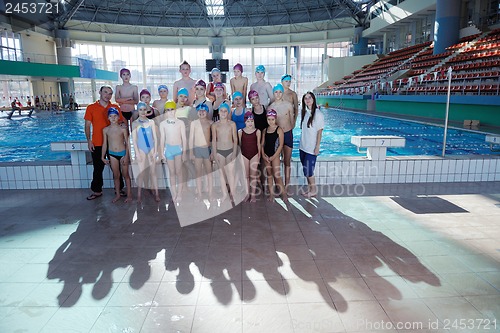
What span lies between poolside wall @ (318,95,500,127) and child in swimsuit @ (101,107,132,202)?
10.0m

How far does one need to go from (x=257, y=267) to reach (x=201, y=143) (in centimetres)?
189

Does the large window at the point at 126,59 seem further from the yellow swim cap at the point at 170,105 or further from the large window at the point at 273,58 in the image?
the yellow swim cap at the point at 170,105

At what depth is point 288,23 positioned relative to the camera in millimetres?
25719

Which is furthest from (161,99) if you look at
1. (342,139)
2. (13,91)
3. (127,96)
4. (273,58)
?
(273,58)

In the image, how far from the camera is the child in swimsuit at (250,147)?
3.88 metres

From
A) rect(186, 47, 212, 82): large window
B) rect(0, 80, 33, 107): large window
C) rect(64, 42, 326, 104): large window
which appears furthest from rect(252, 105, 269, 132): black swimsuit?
rect(186, 47, 212, 82): large window

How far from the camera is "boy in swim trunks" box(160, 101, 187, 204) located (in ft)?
13.1

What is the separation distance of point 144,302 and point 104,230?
4.45ft

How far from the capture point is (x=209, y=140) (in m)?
4.07

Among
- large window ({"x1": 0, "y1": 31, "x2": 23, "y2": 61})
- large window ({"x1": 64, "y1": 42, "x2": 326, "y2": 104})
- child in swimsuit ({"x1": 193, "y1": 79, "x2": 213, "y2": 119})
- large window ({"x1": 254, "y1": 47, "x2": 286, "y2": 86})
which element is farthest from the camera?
large window ({"x1": 254, "y1": 47, "x2": 286, "y2": 86})

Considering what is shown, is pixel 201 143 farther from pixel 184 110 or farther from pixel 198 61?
pixel 198 61

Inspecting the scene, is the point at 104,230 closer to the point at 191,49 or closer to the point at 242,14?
the point at 242,14

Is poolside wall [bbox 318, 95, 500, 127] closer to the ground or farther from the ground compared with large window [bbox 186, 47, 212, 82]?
closer to the ground

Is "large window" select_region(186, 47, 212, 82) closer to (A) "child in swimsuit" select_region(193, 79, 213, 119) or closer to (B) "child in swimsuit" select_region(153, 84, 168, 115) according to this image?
(B) "child in swimsuit" select_region(153, 84, 168, 115)
